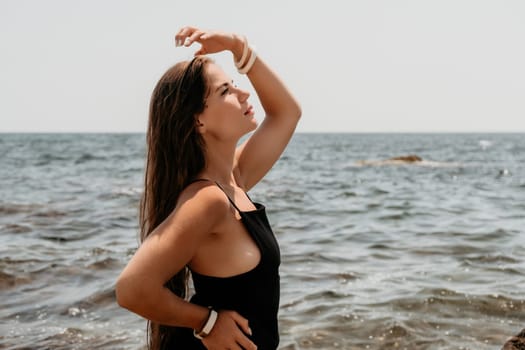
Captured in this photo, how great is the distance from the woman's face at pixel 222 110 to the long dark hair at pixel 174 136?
0.09ft

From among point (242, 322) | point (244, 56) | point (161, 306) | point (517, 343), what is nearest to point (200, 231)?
point (161, 306)

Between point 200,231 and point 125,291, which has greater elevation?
point 200,231

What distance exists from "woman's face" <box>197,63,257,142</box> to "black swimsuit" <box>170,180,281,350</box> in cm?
27

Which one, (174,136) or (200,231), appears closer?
(200,231)

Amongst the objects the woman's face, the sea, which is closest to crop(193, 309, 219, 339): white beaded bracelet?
the woman's face

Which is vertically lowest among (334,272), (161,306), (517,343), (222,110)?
(334,272)

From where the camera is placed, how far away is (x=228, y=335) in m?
2.57

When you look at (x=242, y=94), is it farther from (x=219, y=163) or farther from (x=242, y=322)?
(x=242, y=322)

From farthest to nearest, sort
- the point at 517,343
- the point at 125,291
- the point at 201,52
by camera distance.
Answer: the point at 517,343, the point at 201,52, the point at 125,291

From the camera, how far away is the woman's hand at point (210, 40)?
287 centimetres

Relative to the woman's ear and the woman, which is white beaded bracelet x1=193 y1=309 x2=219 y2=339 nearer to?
the woman

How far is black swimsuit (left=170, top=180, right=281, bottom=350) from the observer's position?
2635 mm

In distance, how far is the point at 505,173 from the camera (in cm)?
3334

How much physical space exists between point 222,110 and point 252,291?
697 mm
